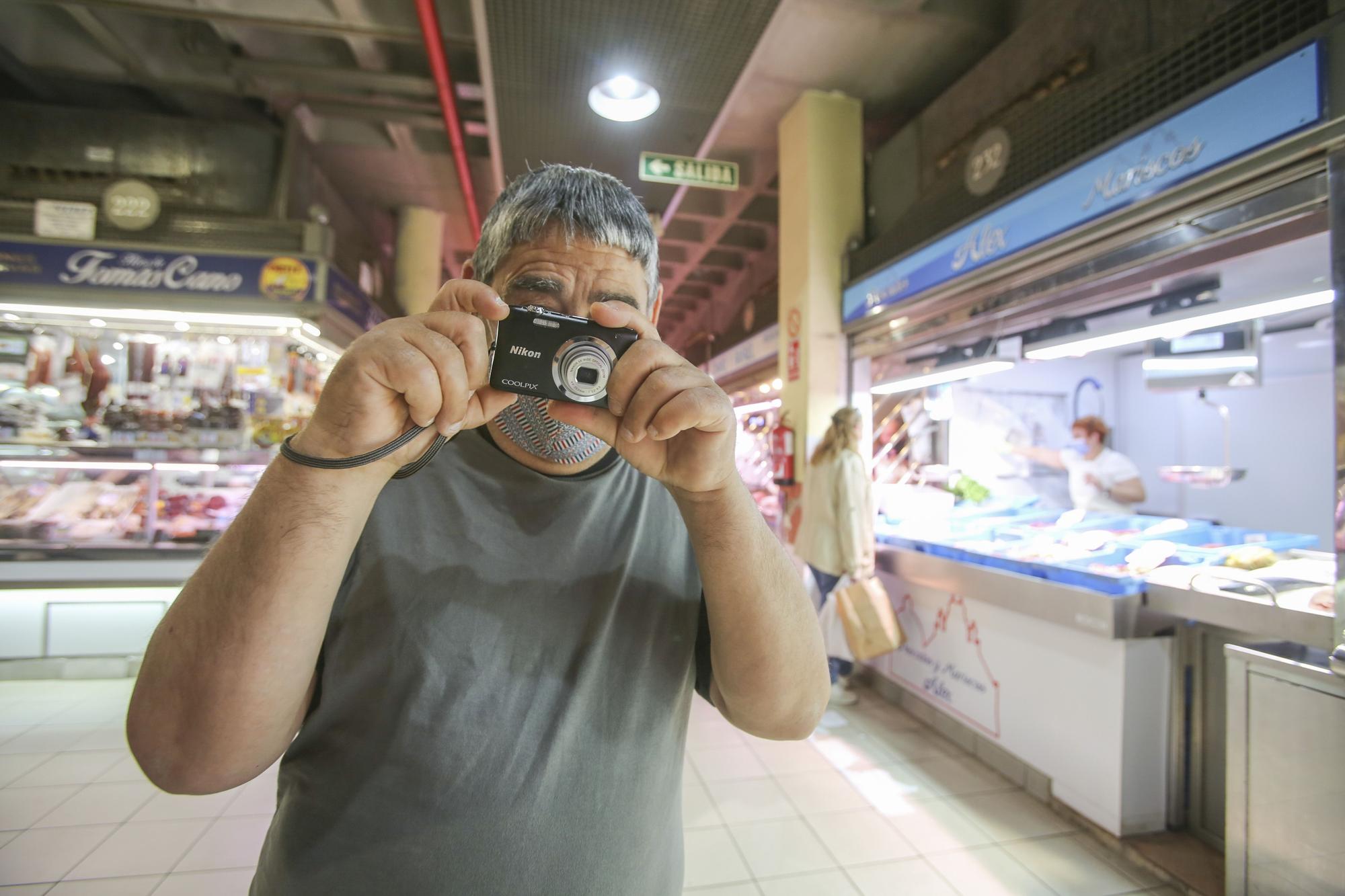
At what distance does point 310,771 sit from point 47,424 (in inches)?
191

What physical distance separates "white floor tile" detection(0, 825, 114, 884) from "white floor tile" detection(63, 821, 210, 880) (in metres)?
0.04

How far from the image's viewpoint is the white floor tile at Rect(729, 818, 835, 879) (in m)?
2.36

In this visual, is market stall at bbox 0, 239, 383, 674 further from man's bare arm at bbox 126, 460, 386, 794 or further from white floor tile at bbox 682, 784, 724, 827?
man's bare arm at bbox 126, 460, 386, 794

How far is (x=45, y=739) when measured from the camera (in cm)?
320

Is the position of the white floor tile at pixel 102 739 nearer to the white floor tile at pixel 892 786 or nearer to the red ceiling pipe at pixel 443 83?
the red ceiling pipe at pixel 443 83

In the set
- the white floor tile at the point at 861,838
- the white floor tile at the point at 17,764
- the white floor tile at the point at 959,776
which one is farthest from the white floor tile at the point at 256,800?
the white floor tile at the point at 959,776

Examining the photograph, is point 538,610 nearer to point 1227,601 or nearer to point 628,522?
point 628,522

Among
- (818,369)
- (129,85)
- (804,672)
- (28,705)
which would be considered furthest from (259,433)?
(804,672)

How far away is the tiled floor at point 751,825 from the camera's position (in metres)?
2.27

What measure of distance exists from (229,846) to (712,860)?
1.90 m

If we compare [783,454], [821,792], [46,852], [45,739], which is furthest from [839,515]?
[45,739]

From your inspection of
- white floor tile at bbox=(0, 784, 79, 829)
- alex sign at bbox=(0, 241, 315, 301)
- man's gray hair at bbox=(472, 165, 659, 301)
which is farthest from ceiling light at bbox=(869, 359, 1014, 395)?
white floor tile at bbox=(0, 784, 79, 829)

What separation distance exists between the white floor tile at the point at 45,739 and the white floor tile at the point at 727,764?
3207 mm

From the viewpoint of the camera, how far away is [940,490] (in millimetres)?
4754
